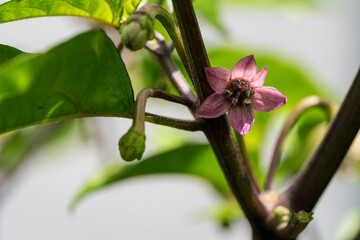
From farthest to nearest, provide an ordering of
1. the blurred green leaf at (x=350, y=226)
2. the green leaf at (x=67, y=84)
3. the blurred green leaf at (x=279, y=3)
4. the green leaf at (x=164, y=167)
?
1. the blurred green leaf at (x=279, y=3)
2. the blurred green leaf at (x=350, y=226)
3. the green leaf at (x=164, y=167)
4. the green leaf at (x=67, y=84)

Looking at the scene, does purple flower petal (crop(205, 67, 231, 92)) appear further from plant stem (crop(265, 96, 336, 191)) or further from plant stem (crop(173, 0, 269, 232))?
plant stem (crop(265, 96, 336, 191))

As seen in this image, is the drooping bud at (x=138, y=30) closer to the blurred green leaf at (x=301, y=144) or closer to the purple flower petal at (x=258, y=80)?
the purple flower petal at (x=258, y=80)

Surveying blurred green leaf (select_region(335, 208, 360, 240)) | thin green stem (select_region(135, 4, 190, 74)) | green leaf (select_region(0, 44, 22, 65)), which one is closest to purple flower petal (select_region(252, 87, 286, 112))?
thin green stem (select_region(135, 4, 190, 74))

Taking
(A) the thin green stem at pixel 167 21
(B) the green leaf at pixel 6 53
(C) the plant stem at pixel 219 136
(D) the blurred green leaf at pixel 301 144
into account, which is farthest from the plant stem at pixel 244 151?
(D) the blurred green leaf at pixel 301 144

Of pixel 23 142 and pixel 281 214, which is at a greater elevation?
pixel 281 214

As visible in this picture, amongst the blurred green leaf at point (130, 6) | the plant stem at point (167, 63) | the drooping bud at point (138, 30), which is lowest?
the plant stem at point (167, 63)

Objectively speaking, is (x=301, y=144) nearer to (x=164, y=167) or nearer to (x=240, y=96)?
(x=164, y=167)

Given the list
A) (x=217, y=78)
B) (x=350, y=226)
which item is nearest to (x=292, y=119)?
(x=217, y=78)
